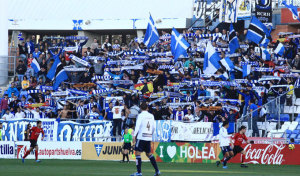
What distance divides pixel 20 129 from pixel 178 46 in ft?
31.0

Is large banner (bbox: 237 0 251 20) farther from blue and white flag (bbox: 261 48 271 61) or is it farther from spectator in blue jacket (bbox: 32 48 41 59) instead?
spectator in blue jacket (bbox: 32 48 41 59)

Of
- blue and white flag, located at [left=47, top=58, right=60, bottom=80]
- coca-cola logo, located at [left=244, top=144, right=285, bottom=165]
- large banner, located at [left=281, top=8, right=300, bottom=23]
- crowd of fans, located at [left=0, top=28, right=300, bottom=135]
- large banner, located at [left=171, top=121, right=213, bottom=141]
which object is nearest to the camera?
coca-cola logo, located at [left=244, top=144, right=285, bottom=165]

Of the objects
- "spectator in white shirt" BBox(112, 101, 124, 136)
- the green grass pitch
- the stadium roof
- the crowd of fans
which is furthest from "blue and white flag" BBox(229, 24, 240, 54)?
the stadium roof

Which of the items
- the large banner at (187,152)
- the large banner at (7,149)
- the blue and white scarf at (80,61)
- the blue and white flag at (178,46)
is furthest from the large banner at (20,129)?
the blue and white flag at (178,46)

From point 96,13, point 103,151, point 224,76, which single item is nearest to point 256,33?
point 224,76

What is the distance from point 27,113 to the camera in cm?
3888

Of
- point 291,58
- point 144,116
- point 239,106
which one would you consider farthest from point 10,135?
point 144,116

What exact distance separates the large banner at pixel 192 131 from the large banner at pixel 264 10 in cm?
1067

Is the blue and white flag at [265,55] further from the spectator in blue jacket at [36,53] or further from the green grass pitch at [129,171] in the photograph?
the spectator in blue jacket at [36,53]

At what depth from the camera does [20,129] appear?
3812 centimetres

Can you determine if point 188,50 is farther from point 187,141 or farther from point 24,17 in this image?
point 24,17

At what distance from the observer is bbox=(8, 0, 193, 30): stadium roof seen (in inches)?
1992

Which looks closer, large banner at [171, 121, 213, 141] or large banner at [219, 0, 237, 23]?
large banner at [171, 121, 213, 141]

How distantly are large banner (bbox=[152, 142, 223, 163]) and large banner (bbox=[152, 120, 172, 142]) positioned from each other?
0.95 metres
